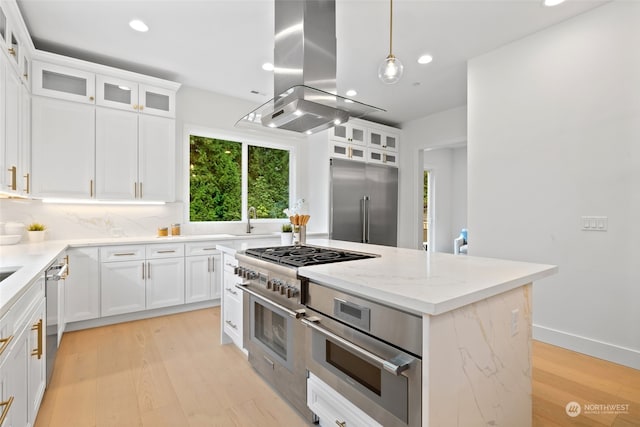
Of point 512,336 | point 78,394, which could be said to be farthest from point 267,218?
point 512,336

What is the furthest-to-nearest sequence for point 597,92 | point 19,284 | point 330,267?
point 597,92
point 330,267
point 19,284

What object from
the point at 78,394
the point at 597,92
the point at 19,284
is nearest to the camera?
the point at 19,284

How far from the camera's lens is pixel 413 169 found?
5.64m

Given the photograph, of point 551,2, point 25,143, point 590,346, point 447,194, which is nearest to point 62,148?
point 25,143

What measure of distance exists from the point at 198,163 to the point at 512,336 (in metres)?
4.08

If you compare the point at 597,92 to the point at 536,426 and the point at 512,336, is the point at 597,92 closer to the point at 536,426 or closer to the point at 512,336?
the point at 512,336

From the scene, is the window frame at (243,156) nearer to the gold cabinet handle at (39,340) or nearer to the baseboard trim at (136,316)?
the baseboard trim at (136,316)

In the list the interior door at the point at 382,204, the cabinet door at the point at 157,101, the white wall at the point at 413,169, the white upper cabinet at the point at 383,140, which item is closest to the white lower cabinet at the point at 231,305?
the cabinet door at the point at 157,101

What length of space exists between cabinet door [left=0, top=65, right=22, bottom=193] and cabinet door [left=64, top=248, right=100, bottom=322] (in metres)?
0.80

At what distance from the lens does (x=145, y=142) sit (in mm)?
3576

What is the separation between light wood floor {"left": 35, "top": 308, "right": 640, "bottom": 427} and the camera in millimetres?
1802

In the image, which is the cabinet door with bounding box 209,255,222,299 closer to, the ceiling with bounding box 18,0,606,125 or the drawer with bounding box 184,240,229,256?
the drawer with bounding box 184,240,229,256

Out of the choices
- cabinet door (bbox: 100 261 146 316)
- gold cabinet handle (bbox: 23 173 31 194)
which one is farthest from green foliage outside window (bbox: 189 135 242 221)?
gold cabinet handle (bbox: 23 173 31 194)

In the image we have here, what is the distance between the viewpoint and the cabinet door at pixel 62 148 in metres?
2.99
